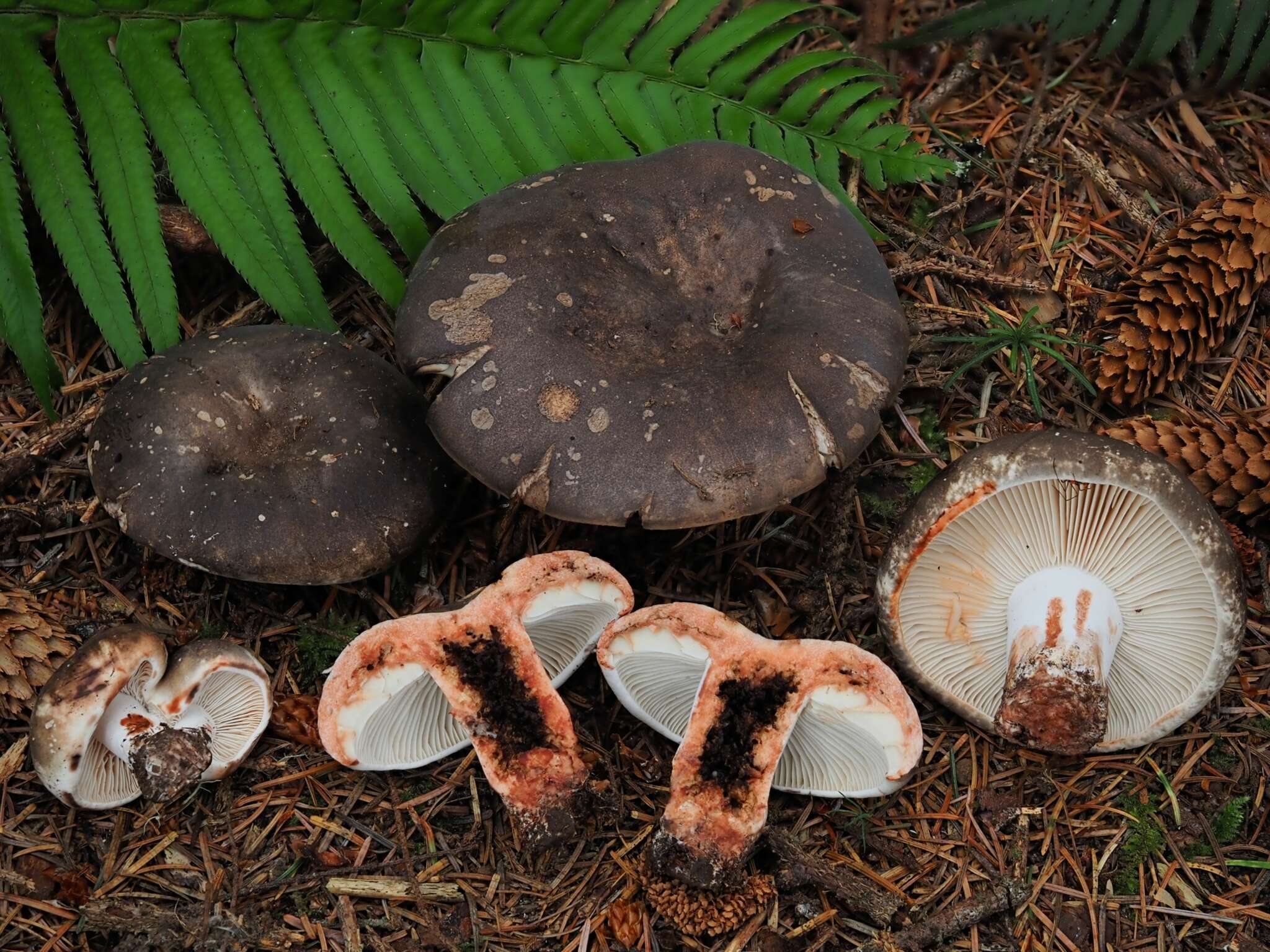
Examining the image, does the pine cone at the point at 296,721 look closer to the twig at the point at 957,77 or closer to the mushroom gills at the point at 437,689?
the mushroom gills at the point at 437,689

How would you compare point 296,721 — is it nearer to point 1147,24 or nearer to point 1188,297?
point 1188,297

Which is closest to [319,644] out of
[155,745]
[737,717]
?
[155,745]

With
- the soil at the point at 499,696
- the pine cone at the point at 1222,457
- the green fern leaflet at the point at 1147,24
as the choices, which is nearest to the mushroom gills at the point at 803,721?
the soil at the point at 499,696

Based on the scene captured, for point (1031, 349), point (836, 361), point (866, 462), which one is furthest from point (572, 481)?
point (1031, 349)

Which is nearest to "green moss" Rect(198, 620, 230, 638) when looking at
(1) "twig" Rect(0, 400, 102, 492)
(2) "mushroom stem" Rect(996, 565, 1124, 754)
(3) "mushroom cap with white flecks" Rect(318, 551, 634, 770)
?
(3) "mushroom cap with white flecks" Rect(318, 551, 634, 770)

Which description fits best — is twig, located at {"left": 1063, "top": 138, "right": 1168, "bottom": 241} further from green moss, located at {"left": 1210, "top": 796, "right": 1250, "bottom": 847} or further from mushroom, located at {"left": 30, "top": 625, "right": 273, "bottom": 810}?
mushroom, located at {"left": 30, "top": 625, "right": 273, "bottom": 810}

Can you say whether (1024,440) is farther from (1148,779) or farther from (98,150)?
(98,150)
